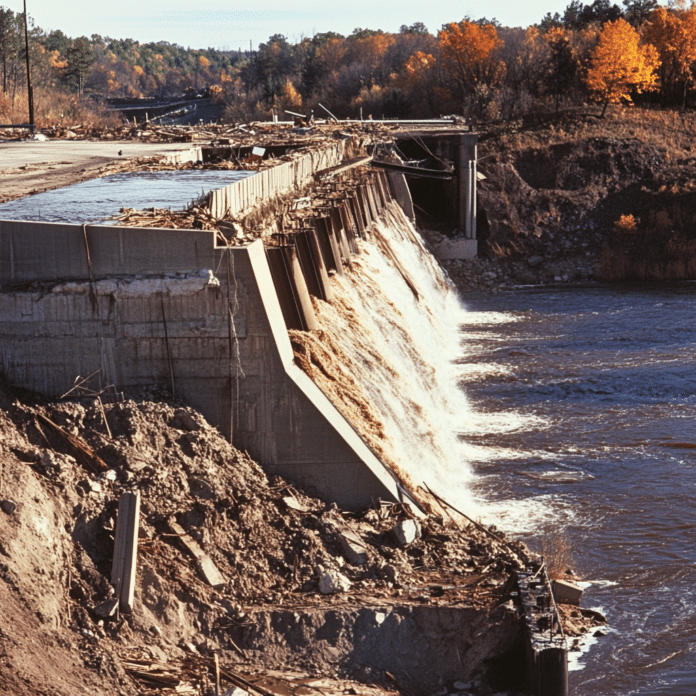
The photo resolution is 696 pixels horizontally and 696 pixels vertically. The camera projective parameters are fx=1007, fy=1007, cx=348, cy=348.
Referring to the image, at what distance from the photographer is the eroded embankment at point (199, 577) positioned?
374 inches

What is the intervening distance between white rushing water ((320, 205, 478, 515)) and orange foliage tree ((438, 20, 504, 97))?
48.6 metres

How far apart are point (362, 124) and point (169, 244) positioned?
35.9 metres

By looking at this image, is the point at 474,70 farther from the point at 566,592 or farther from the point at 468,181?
the point at 566,592

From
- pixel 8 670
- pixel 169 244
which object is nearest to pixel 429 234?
pixel 169 244

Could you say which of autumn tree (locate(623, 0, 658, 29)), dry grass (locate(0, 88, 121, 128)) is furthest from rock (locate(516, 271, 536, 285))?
autumn tree (locate(623, 0, 658, 29))

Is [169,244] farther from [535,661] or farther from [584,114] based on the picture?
[584,114]

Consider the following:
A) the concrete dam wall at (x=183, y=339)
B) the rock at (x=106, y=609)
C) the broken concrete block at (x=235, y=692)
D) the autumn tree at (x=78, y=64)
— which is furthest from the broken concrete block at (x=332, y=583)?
the autumn tree at (x=78, y=64)

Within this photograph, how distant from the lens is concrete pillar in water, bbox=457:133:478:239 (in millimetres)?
40281

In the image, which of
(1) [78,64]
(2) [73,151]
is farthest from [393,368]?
(1) [78,64]

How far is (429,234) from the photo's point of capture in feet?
131

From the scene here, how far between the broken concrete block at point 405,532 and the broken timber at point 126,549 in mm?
3275

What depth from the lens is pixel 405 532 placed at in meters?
12.3

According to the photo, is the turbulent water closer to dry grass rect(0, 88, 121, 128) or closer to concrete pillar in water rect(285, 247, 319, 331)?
concrete pillar in water rect(285, 247, 319, 331)

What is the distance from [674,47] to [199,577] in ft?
207
